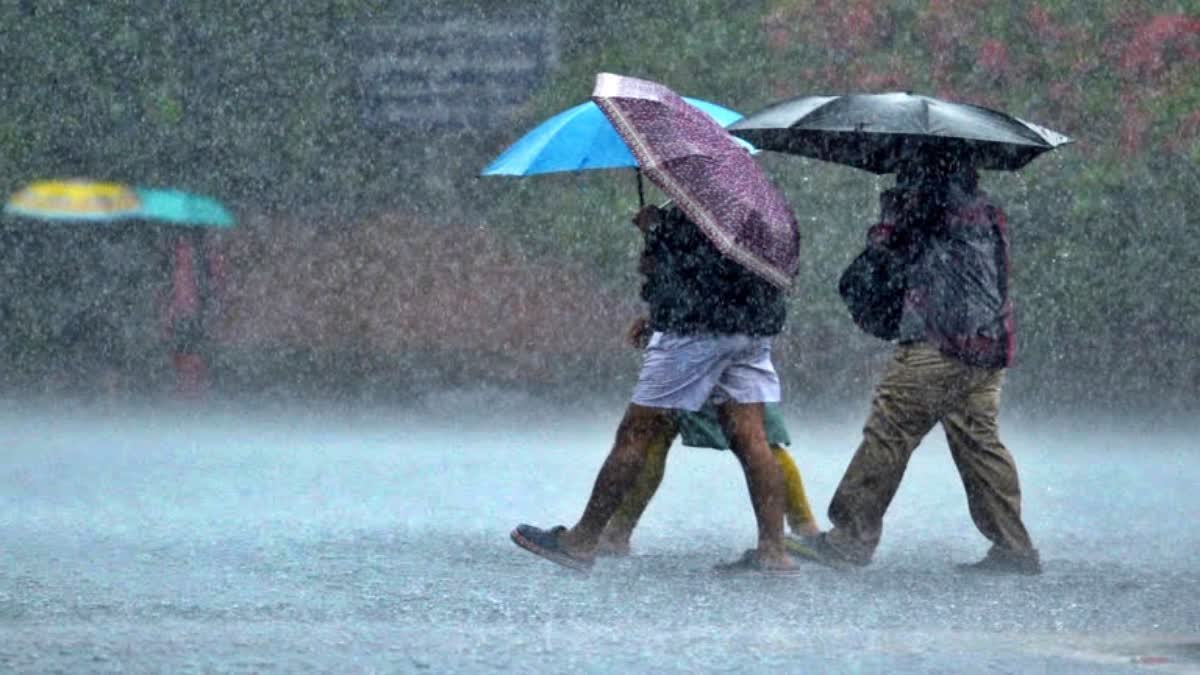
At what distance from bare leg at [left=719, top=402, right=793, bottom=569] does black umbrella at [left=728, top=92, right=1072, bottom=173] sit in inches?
40.5

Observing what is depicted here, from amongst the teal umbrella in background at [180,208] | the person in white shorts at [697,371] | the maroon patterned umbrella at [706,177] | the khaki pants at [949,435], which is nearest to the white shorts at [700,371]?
the person in white shorts at [697,371]

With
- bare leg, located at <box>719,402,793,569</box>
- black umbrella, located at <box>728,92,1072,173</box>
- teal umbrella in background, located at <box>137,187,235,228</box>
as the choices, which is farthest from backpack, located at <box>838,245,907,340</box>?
teal umbrella in background, located at <box>137,187,235,228</box>

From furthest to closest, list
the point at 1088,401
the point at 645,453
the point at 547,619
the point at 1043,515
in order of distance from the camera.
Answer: the point at 1088,401, the point at 1043,515, the point at 645,453, the point at 547,619

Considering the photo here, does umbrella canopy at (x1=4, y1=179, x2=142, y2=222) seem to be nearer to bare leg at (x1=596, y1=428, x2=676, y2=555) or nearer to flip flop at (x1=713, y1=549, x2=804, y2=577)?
bare leg at (x1=596, y1=428, x2=676, y2=555)

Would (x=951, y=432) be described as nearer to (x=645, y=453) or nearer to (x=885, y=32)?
(x=645, y=453)

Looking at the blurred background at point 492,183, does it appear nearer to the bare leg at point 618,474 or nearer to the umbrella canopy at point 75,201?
the umbrella canopy at point 75,201

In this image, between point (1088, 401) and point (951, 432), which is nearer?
point (951, 432)

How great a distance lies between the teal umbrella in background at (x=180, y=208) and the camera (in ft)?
57.6

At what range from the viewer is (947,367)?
838cm

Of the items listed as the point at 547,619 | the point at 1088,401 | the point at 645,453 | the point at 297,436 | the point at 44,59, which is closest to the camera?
the point at 547,619

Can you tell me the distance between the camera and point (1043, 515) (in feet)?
34.9

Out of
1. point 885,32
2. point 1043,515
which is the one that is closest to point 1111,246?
point 885,32

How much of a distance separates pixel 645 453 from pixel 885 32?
8.71 meters

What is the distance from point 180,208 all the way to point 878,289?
10012mm
